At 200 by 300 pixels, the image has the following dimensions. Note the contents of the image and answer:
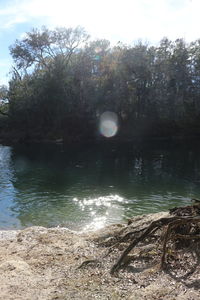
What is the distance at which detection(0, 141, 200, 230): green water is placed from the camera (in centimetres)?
1424

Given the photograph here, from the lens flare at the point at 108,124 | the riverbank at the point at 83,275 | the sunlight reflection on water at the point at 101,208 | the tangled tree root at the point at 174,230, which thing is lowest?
the sunlight reflection on water at the point at 101,208

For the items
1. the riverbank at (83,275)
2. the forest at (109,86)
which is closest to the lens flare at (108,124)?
the forest at (109,86)

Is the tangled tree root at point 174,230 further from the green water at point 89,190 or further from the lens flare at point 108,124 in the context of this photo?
the lens flare at point 108,124

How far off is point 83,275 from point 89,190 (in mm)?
12716

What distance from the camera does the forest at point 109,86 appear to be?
51.2m

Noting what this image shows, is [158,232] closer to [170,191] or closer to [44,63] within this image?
[170,191]

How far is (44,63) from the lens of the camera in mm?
54969

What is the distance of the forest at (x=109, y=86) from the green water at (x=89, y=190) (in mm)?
22969

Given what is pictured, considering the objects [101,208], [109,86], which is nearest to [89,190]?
[101,208]

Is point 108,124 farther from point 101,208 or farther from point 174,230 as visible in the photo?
point 174,230

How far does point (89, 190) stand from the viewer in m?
19.1

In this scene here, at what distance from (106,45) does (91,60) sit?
14.8 feet

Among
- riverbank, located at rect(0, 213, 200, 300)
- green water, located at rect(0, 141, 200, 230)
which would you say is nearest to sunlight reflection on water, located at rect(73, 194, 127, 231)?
green water, located at rect(0, 141, 200, 230)

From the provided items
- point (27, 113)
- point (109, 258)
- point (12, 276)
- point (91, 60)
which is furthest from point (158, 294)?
point (27, 113)
